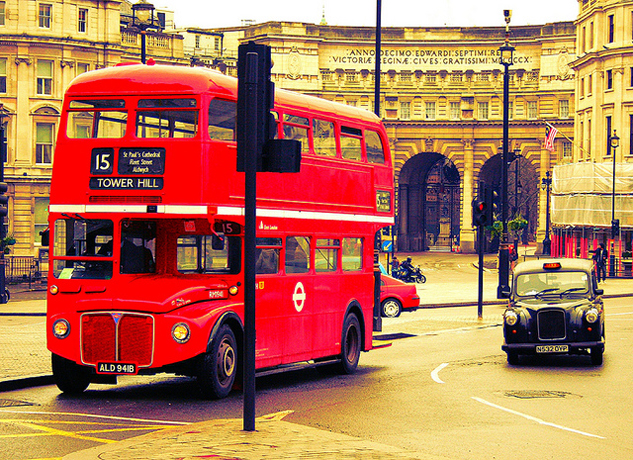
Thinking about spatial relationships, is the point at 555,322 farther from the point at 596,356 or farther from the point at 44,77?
the point at 44,77

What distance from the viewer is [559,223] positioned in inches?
2906

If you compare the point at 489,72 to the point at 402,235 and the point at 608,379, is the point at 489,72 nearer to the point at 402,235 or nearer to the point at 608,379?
the point at 402,235

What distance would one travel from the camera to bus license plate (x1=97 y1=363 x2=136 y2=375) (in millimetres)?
13586

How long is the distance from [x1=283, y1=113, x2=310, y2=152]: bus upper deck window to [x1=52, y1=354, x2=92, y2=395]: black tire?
462 cm

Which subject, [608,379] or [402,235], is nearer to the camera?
[608,379]

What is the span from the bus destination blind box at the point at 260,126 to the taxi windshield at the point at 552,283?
10.5 metres

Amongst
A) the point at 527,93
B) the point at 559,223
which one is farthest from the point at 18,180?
the point at 527,93

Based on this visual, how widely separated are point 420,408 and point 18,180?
5368 cm

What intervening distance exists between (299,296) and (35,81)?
52.5 meters

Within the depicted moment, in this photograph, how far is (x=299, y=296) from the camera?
1647 centimetres

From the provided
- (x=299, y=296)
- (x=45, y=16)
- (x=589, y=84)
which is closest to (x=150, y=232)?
(x=299, y=296)

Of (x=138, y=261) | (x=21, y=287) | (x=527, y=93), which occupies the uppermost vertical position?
(x=527, y=93)

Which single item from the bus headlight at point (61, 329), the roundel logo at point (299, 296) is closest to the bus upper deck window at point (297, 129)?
the roundel logo at point (299, 296)

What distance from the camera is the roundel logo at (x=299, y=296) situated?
16.4 metres
